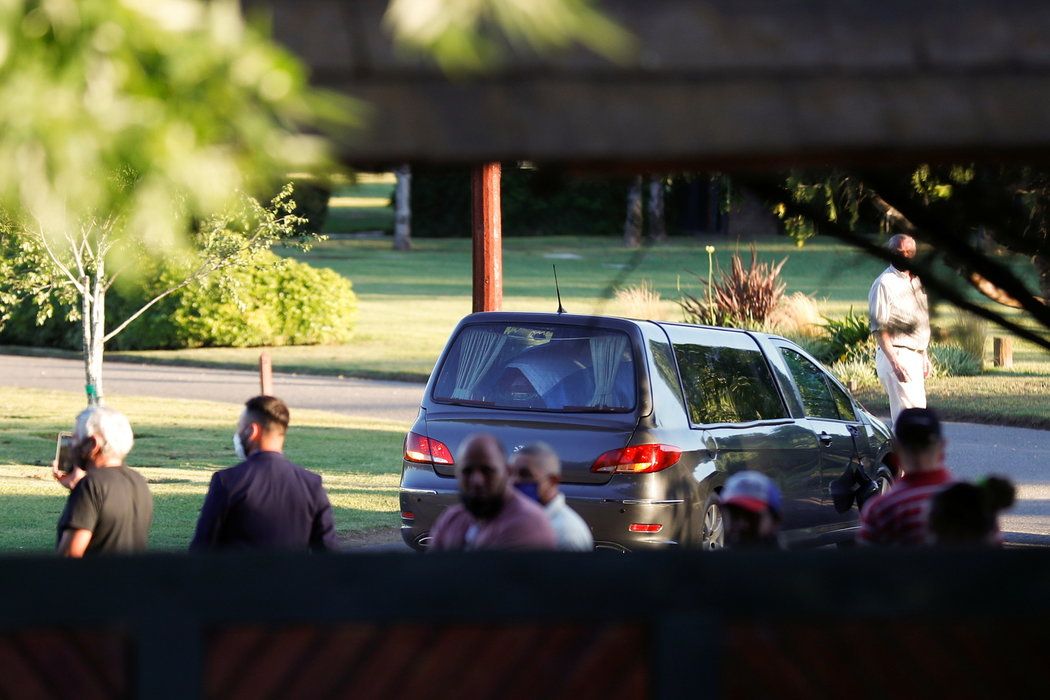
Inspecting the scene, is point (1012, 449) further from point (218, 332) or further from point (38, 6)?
point (218, 332)

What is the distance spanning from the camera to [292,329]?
30266 mm

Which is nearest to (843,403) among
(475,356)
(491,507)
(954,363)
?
(475,356)

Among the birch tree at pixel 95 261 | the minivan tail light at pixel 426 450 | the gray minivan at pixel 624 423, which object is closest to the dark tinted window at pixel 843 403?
the gray minivan at pixel 624 423

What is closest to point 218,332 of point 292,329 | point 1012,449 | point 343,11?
point 292,329

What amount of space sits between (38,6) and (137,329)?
28.1 metres

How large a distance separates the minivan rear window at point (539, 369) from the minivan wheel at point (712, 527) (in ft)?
2.82

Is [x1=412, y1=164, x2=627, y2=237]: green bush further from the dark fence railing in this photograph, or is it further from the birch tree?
the dark fence railing

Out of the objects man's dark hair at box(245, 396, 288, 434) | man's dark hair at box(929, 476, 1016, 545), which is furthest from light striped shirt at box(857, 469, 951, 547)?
man's dark hair at box(245, 396, 288, 434)

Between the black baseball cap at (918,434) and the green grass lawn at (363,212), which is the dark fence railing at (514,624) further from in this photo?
the green grass lawn at (363,212)

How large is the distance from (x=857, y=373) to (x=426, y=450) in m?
13.8

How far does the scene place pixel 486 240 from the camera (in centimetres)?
1216

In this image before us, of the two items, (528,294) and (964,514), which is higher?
(528,294)

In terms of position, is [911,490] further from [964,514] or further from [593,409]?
[593,409]

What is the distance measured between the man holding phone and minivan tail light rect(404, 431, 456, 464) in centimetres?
278
